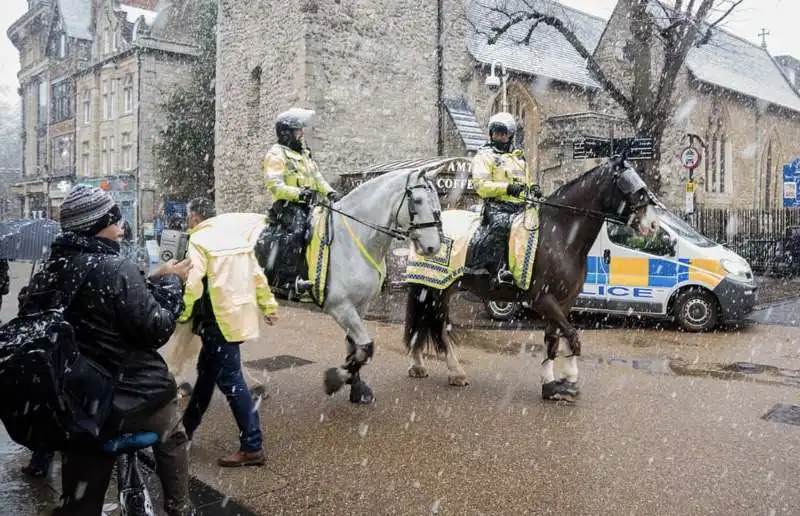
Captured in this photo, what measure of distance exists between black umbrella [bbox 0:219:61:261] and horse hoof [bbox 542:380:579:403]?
15.2 ft

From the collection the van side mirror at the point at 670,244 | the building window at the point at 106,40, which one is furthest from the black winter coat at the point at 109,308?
the building window at the point at 106,40

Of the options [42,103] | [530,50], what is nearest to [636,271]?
[530,50]

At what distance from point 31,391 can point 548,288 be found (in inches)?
195

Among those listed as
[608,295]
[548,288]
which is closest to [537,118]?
[608,295]

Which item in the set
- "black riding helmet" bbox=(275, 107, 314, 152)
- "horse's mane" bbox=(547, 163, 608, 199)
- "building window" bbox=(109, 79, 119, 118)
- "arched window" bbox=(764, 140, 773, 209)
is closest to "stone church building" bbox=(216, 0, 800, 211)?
"arched window" bbox=(764, 140, 773, 209)

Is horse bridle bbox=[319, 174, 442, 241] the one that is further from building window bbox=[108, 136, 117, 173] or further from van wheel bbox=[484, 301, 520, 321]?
building window bbox=[108, 136, 117, 173]

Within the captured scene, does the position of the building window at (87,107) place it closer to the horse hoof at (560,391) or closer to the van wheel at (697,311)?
the van wheel at (697,311)

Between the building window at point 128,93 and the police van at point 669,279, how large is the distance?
2859cm

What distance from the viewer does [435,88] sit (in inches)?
818

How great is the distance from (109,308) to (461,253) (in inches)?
196

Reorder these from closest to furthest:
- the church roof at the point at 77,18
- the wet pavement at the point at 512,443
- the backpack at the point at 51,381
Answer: the backpack at the point at 51,381, the wet pavement at the point at 512,443, the church roof at the point at 77,18

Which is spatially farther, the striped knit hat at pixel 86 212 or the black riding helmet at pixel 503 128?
the black riding helmet at pixel 503 128

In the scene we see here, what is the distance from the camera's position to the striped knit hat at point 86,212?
2.85 m

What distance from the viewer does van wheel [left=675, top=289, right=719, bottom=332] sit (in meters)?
10.4
